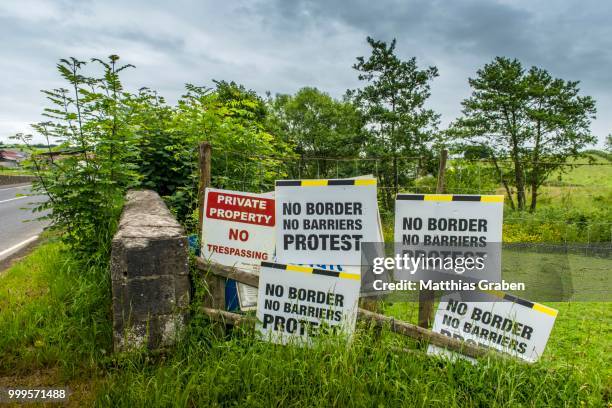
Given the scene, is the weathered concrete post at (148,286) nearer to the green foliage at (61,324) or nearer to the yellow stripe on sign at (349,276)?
the green foliage at (61,324)

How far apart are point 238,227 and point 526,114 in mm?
14231

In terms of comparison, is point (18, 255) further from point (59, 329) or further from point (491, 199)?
point (491, 199)

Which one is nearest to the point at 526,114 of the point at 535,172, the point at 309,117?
the point at 535,172

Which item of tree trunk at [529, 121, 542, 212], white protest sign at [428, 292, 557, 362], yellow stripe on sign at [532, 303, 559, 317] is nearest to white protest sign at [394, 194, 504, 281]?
white protest sign at [428, 292, 557, 362]

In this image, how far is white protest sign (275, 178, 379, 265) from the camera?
3.46 meters

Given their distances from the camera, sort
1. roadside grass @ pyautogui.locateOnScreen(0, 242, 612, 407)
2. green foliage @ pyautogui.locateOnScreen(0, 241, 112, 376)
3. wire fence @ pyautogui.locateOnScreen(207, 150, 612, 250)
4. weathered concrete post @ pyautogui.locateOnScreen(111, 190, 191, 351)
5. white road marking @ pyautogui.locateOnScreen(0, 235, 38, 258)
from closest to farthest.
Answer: roadside grass @ pyautogui.locateOnScreen(0, 242, 612, 407), weathered concrete post @ pyautogui.locateOnScreen(111, 190, 191, 351), green foliage @ pyautogui.locateOnScreen(0, 241, 112, 376), wire fence @ pyautogui.locateOnScreen(207, 150, 612, 250), white road marking @ pyautogui.locateOnScreen(0, 235, 38, 258)

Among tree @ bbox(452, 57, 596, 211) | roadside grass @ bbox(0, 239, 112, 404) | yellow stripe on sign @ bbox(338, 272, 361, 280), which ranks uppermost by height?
Answer: tree @ bbox(452, 57, 596, 211)

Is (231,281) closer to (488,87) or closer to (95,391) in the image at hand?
(95,391)

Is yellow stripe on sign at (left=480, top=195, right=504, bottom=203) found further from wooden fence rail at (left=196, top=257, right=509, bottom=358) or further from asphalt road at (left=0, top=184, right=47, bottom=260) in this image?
asphalt road at (left=0, top=184, right=47, bottom=260)

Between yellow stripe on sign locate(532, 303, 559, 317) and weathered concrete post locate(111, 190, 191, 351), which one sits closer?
weathered concrete post locate(111, 190, 191, 351)

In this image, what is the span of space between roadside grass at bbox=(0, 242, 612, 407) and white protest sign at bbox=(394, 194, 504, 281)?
738 millimetres

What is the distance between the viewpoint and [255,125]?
770cm

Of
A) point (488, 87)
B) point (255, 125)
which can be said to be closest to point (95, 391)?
point (255, 125)

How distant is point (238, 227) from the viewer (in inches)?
149
